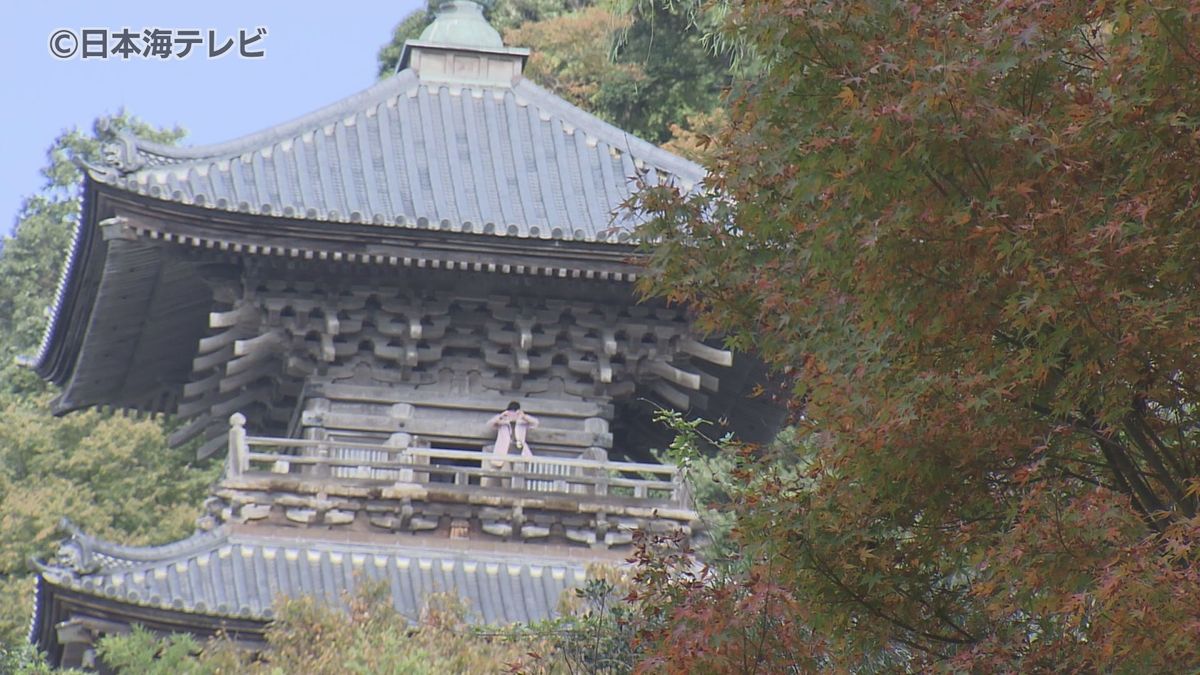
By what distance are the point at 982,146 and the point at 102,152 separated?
31.6ft

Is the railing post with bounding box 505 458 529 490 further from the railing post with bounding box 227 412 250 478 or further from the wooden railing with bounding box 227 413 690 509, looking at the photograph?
the railing post with bounding box 227 412 250 478

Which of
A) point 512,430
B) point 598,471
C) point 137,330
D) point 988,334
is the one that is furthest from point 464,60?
point 988,334

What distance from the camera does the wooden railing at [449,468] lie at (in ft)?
43.7

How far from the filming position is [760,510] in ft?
17.8

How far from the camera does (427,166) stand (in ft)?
48.6

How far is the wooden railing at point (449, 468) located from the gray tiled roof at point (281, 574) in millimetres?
481

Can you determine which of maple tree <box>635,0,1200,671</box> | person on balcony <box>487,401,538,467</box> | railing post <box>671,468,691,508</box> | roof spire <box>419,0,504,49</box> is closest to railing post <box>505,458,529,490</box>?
person on balcony <box>487,401,538,467</box>

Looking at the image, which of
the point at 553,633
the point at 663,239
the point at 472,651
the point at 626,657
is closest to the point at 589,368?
the point at 472,651

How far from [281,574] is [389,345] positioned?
1.88m

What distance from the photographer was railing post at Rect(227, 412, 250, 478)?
43.4 feet

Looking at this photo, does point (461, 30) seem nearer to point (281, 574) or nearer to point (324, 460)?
point (324, 460)

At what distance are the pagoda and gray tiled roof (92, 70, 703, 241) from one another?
0.08 ft

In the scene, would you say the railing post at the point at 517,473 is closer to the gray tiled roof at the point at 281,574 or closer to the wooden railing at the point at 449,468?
the wooden railing at the point at 449,468

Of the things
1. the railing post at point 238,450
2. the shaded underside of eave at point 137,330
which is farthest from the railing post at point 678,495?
the shaded underside of eave at point 137,330
